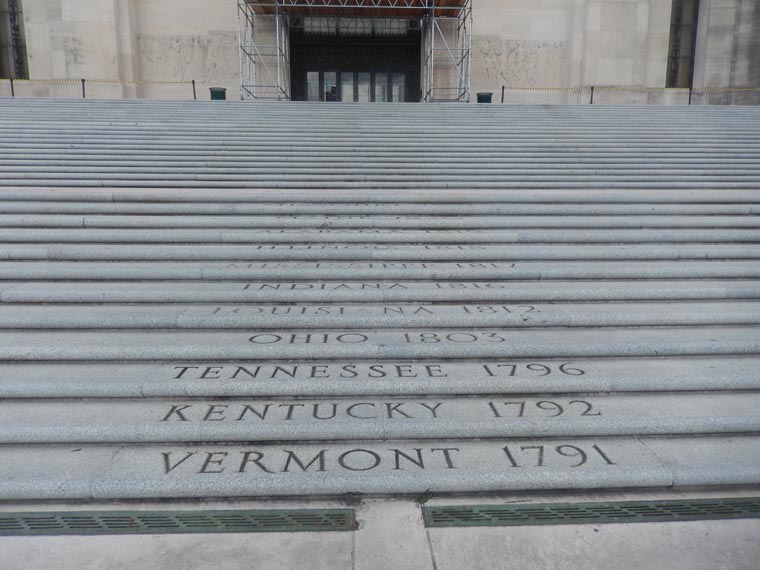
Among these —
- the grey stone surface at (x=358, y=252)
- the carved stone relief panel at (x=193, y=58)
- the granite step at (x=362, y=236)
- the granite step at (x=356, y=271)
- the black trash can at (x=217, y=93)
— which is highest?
the carved stone relief panel at (x=193, y=58)

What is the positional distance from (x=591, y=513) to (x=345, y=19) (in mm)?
22107

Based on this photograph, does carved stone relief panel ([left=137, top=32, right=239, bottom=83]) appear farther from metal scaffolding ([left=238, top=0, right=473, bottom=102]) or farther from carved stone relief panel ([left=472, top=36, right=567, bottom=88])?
carved stone relief panel ([left=472, top=36, right=567, bottom=88])

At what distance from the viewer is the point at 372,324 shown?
4.98 m

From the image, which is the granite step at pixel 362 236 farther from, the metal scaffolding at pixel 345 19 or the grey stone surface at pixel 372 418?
the metal scaffolding at pixel 345 19

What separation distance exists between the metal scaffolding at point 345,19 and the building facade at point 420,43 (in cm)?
10

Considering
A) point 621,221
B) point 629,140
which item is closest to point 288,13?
point 629,140

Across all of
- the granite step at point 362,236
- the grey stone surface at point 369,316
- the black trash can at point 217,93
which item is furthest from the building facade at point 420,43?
the grey stone surface at point 369,316

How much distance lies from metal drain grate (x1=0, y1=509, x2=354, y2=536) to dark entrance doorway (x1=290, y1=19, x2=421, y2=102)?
21972mm

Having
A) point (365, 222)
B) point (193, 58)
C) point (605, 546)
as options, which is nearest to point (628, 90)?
point (193, 58)

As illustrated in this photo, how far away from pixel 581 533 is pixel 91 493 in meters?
2.47

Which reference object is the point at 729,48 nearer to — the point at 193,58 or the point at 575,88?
the point at 575,88

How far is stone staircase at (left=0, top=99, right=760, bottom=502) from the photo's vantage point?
352 centimetres

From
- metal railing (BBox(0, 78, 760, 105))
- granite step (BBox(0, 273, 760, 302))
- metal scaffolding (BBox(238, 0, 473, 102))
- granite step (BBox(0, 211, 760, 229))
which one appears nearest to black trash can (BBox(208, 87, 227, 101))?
metal railing (BBox(0, 78, 760, 105))

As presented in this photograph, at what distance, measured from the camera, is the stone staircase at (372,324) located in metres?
3.52
